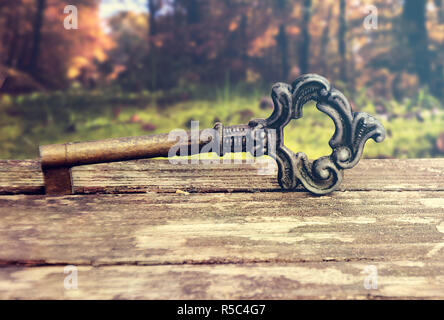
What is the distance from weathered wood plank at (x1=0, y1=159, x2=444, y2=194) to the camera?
1785mm

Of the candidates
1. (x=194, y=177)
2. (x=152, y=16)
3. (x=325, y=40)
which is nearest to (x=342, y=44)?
(x=325, y=40)

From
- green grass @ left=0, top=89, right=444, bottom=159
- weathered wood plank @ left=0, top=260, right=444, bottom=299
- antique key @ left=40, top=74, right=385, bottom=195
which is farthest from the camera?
green grass @ left=0, top=89, right=444, bottom=159

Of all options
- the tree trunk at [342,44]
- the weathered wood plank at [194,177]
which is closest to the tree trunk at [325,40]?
the tree trunk at [342,44]

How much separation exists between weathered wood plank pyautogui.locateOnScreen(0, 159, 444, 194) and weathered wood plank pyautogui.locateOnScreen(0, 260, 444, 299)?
644mm

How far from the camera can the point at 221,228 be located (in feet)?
4.60

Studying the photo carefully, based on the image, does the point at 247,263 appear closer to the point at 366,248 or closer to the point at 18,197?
the point at 366,248

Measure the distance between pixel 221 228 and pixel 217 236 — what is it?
64mm

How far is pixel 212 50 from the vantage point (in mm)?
4266

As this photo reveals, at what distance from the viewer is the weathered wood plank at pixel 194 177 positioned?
1.79m

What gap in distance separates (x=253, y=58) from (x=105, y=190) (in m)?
2.98

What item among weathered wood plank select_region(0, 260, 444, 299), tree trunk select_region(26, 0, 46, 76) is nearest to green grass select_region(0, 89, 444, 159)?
tree trunk select_region(26, 0, 46, 76)

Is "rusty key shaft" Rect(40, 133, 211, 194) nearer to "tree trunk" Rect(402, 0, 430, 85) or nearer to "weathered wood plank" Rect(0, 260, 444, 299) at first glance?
"weathered wood plank" Rect(0, 260, 444, 299)

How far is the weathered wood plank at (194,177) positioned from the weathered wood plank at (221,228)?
0.25 feet

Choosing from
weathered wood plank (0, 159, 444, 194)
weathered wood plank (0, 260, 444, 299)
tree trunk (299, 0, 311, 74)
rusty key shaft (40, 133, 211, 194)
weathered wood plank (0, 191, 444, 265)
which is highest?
tree trunk (299, 0, 311, 74)
